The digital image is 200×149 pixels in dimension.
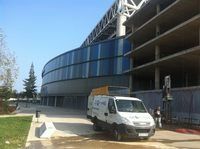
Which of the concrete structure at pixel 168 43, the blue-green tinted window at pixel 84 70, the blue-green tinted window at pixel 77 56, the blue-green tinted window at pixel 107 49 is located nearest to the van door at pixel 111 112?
the concrete structure at pixel 168 43

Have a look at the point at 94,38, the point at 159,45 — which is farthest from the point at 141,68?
the point at 94,38

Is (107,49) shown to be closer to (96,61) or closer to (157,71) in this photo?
(96,61)

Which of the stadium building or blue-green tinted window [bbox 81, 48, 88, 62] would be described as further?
blue-green tinted window [bbox 81, 48, 88, 62]

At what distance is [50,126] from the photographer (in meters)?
21.1

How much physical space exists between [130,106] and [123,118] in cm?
176

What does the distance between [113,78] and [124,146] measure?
43498 millimetres

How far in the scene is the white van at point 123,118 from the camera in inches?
737

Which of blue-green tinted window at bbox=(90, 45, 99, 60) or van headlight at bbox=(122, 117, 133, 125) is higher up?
blue-green tinted window at bbox=(90, 45, 99, 60)

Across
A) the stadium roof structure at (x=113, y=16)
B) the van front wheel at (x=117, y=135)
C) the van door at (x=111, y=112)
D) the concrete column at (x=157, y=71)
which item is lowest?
the van front wheel at (x=117, y=135)

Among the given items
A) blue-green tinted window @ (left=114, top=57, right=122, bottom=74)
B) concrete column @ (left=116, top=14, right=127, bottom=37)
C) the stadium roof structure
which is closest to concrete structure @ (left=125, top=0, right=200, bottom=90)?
blue-green tinted window @ (left=114, top=57, right=122, bottom=74)

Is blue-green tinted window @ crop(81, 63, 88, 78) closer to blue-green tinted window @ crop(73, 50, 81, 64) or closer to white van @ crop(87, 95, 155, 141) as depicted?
blue-green tinted window @ crop(73, 50, 81, 64)

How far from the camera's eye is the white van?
61.4ft

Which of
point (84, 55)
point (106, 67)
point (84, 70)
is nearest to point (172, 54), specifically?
point (106, 67)

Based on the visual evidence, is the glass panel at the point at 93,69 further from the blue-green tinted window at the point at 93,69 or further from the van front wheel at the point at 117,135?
the van front wheel at the point at 117,135
